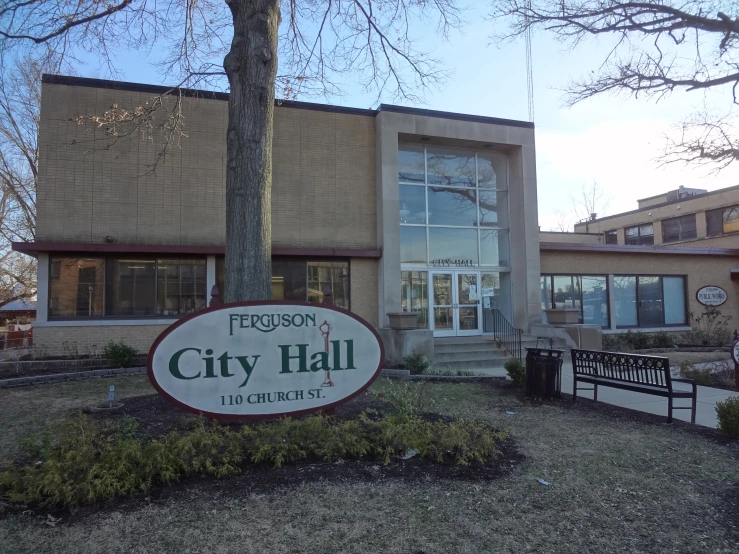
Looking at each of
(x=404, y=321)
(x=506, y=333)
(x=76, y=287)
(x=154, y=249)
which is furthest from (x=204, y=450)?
(x=506, y=333)

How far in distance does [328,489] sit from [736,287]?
2308cm

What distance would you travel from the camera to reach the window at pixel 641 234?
35.8 meters

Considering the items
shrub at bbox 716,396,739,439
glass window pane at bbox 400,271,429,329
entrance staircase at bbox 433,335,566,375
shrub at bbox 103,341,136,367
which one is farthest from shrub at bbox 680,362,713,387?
shrub at bbox 103,341,136,367

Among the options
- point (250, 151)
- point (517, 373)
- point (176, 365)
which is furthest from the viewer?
point (517, 373)

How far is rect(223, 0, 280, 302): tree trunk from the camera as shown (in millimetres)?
6945

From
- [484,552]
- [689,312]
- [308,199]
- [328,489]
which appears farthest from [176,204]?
[689,312]

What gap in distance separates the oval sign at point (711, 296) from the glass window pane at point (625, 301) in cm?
302

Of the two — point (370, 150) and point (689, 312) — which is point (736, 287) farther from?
point (370, 150)

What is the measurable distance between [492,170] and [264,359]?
47.5 feet

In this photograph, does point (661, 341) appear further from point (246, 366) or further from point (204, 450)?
point (204, 450)

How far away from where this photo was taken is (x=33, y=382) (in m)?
10.7

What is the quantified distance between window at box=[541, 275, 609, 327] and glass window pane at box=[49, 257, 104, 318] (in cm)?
1393

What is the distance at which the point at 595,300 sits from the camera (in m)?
19.0

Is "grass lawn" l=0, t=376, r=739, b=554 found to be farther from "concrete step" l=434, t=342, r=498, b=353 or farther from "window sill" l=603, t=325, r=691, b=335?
"window sill" l=603, t=325, r=691, b=335
